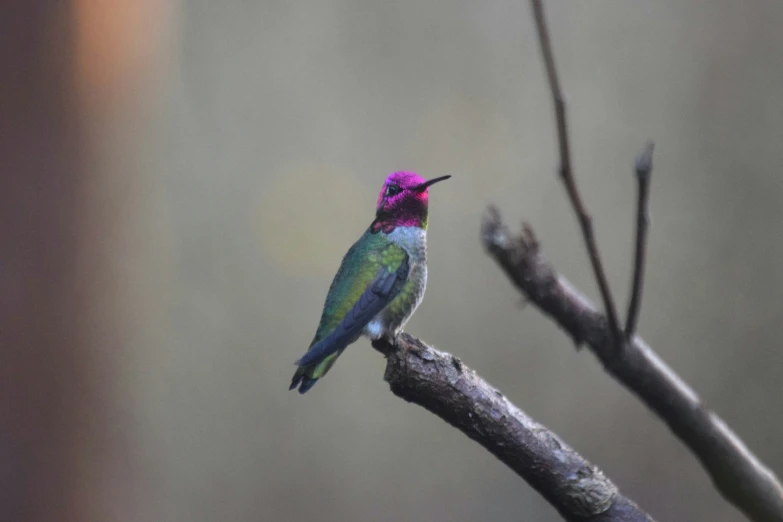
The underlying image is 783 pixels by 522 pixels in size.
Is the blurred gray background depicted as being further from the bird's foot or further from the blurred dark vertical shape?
the bird's foot

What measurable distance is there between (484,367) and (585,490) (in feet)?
4.51

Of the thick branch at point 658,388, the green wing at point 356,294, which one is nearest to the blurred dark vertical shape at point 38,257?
the green wing at point 356,294

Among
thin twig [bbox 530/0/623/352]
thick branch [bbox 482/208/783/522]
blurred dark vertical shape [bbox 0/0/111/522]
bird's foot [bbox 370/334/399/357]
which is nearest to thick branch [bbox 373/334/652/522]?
bird's foot [bbox 370/334/399/357]

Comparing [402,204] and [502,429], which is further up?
[402,204]

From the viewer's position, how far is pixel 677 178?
93.4 inches

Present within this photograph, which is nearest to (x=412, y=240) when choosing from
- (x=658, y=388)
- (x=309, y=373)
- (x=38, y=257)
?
(x=309, y=373)

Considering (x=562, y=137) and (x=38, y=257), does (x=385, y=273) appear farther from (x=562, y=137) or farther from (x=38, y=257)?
(x=38, y=257)

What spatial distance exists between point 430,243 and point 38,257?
110 centimetres

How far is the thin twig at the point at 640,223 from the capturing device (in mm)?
528

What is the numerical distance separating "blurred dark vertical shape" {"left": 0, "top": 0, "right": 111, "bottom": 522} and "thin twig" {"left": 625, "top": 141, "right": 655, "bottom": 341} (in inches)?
52.4

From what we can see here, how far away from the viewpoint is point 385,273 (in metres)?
0.90

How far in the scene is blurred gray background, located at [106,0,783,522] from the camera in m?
2.18

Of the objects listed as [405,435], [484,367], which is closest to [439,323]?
[484,367]

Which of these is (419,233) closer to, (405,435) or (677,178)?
(405,435)
